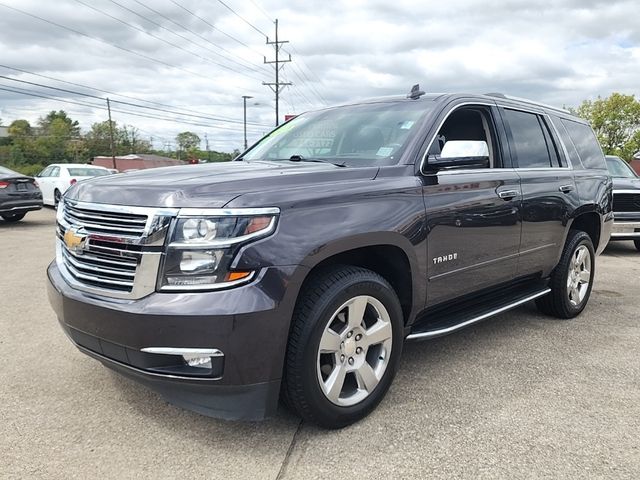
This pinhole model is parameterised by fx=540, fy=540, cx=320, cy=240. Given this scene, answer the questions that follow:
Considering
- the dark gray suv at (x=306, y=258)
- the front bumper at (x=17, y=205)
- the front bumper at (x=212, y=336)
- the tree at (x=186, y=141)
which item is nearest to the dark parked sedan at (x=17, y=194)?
the front bumper at (x=17, y=205)

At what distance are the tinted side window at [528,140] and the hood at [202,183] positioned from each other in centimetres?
172

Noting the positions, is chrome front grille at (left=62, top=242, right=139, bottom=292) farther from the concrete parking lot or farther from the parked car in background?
the parked car in background

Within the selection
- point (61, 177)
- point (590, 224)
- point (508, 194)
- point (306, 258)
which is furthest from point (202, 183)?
point (61, 177)

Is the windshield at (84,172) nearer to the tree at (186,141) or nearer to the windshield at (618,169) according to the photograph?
the windshield at (618,169)

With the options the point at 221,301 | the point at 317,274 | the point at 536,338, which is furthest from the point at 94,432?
the point at 536,338

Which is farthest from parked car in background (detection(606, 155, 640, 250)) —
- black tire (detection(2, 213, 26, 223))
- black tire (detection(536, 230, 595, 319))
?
black tire (detection(2, 213, 26, 223))

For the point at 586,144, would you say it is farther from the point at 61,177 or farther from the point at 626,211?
the point at 61,177

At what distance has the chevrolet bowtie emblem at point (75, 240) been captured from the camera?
276 cm

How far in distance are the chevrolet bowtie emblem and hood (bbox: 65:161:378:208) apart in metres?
0.18

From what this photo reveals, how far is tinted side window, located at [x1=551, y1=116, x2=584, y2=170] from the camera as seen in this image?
4953mm

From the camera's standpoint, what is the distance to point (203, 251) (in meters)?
2.41

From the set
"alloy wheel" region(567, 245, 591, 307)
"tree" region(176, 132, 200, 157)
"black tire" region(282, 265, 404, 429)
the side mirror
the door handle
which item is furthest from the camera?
"tree" region(176, 132, 200, 157)

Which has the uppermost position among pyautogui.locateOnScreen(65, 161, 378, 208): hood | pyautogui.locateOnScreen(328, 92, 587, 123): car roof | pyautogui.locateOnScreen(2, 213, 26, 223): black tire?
pyautogui.locateOnScreen(328, 92, 587, 123): car roof

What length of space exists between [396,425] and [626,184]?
26.8ft
